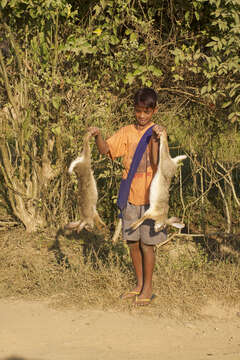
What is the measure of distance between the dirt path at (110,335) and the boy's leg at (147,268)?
0.21 meters

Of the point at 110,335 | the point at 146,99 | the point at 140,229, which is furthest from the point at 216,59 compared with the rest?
the point at 110,335

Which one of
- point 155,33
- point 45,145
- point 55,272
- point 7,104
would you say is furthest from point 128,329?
point 155,33

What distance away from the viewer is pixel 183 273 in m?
4.46

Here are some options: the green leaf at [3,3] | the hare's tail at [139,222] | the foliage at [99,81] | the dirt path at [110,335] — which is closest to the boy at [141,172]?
the hare's tail at [139,222]

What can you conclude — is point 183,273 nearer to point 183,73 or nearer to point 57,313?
point 57,313

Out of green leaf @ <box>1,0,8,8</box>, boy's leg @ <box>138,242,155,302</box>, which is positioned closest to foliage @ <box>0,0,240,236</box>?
green leaf @ <box>1,0,8,8</box>

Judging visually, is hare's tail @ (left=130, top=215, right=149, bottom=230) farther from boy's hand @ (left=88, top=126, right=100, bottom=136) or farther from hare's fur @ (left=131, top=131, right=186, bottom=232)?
boy's hand @ (left=88, top=126, right=100, bottom=136)

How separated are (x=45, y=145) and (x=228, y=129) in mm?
1991

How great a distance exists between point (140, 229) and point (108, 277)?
2.04 feet

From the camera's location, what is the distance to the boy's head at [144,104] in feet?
12.2

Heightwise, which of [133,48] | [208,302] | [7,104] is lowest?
[208,302]

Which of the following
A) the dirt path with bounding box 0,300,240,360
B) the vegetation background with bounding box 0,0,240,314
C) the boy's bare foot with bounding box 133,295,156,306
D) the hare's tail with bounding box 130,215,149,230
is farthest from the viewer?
the vegetation background with bounding box 0,0,240,314

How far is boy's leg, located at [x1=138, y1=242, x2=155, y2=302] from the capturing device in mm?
3945

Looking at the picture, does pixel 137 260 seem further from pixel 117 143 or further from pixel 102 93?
pixel 102 93
